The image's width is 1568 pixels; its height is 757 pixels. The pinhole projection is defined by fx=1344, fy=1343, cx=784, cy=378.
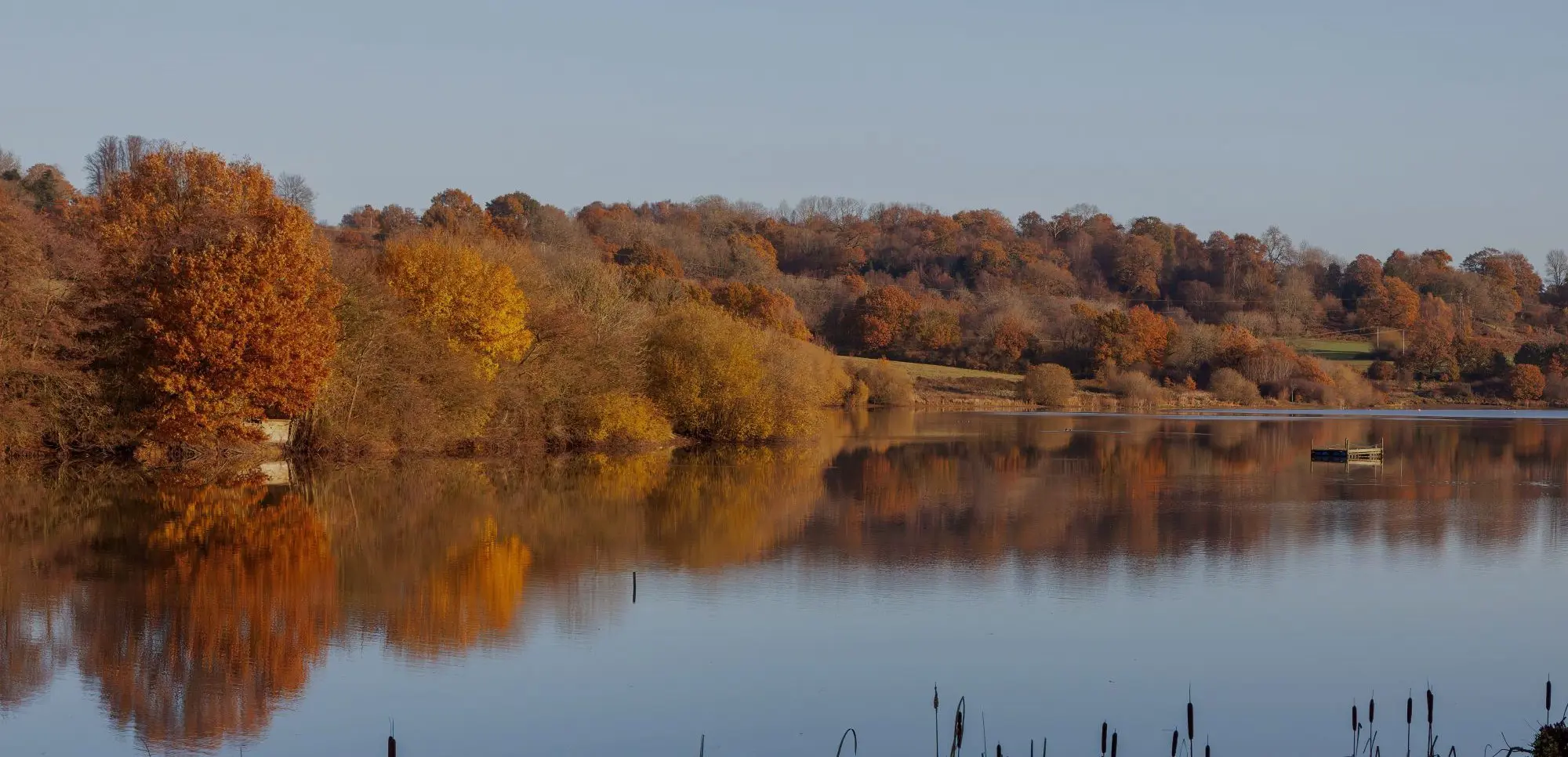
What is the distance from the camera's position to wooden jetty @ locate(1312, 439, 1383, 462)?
39.4 m

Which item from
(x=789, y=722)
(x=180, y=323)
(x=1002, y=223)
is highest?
(x=1002, y=223)

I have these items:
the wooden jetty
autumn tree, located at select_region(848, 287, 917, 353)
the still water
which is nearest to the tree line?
the still water

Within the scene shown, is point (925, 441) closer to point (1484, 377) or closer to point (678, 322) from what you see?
point (678, 322)

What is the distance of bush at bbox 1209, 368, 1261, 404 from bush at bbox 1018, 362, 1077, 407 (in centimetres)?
1152

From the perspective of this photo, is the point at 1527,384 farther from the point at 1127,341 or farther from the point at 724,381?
the point at 724,381

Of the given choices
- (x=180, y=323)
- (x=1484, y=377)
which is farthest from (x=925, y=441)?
(x=1484, y=377)

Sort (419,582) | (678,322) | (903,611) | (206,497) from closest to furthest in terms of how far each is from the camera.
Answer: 1. (903,611)
2. (419,582)
3. (206,497)
4. (678,322)

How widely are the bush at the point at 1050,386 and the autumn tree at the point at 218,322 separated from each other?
2359 inches

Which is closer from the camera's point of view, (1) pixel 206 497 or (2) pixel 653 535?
(2) pixel 653 535

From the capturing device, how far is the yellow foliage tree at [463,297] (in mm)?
37031

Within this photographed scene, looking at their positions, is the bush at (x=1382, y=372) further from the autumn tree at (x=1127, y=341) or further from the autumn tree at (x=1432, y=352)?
the autumn tree at (x=1127, y=341)

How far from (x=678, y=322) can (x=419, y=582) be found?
26.3 meters

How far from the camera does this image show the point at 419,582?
17078 mm

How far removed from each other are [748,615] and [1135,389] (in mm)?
75777
